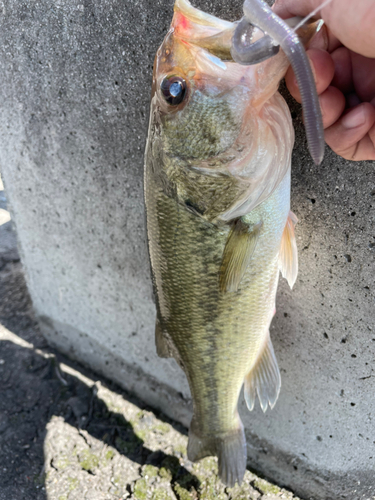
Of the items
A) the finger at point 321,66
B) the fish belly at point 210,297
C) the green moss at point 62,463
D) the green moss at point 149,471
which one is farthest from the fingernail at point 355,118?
the green moss at point 62,463

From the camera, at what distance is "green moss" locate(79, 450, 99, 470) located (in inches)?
93.6

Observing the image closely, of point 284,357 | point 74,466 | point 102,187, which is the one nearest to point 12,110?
point 102,187

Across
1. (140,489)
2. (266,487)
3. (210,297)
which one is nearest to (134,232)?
(210,297)

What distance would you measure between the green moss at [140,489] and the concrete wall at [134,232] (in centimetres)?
47

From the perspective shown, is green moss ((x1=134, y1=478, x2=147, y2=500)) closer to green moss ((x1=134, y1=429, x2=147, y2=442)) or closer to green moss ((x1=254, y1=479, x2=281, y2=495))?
green moss ((x1=134, y1=429, x2=147, y2=442))

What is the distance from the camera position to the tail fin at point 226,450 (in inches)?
69.5

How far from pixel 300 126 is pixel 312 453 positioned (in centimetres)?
173

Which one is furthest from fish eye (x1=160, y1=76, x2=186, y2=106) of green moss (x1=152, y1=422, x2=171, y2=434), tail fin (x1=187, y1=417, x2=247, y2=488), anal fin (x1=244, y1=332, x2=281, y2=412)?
green moss (x1=152, y1=422, x2=171, y2=434)

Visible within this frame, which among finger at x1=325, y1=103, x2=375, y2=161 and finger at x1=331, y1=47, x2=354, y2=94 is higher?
finger at x1=331, y1=47, x2=354, y2=94

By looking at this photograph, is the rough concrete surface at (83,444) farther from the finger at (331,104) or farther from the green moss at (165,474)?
the finger at (331,104)

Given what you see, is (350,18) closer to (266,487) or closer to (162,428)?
(266,487)

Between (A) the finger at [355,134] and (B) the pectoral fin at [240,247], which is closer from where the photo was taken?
(A) the finger at [355,134]

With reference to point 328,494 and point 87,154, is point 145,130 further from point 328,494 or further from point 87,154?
point 328,494

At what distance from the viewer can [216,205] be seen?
3.63ft
